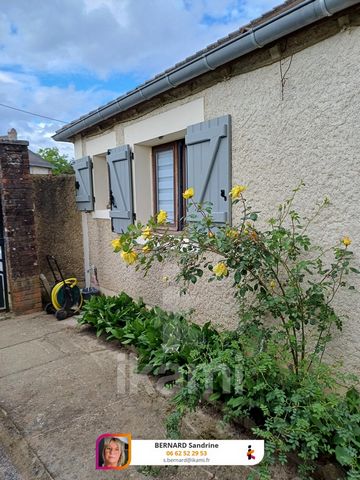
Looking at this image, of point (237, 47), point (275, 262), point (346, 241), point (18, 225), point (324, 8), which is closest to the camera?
point (324, 8)

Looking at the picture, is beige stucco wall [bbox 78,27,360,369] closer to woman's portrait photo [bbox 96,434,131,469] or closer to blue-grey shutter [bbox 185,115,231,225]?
blue-grey shutter [bbox 185,115,231,225]

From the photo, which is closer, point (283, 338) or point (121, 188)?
point (283, 338)

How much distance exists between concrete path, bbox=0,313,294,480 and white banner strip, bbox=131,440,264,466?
21 cm

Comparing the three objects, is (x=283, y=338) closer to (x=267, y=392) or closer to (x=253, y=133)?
(x=267, y=392)

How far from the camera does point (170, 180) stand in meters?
5.02

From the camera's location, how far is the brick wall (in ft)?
19.1

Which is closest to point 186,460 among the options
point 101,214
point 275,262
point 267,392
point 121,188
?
point 267,392

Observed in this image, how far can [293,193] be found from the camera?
3.02m

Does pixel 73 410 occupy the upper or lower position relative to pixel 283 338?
lower

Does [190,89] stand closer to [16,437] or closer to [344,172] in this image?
[344,172]

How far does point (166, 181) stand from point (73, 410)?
11.4 feet

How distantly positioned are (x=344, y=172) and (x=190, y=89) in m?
2.36

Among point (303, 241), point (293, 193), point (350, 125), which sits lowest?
point (303, 241)

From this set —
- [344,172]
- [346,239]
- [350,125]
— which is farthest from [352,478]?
[350,125]
